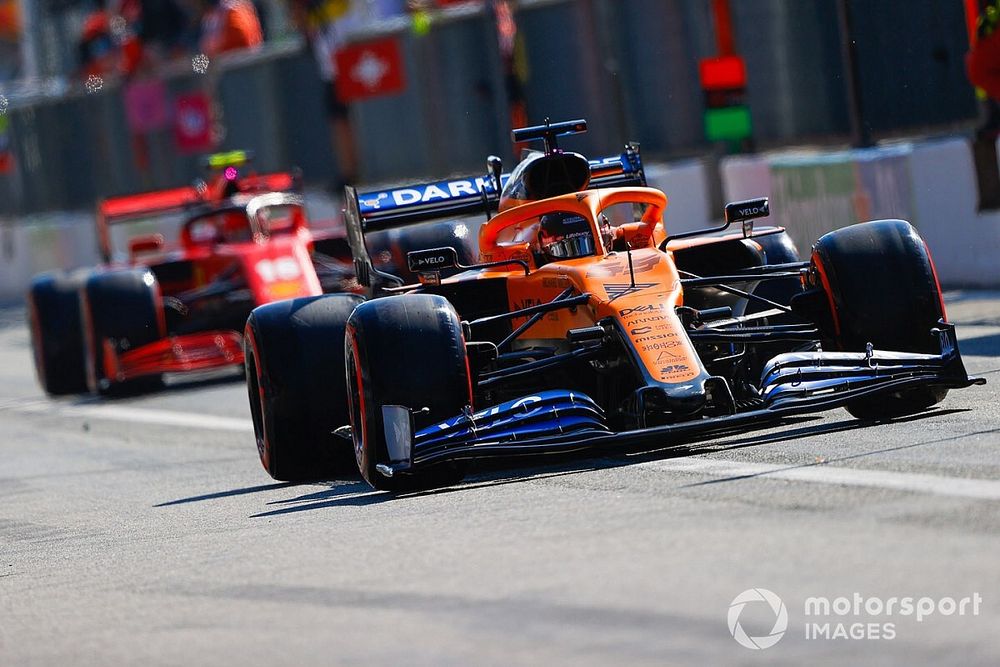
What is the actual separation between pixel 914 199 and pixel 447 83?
10637mm

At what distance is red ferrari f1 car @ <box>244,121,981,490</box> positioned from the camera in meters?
7.63

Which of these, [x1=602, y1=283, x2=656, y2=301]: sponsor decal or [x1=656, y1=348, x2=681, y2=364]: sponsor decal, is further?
[x1=602, y1=283, x2=656, y2=301]: sponsor decal

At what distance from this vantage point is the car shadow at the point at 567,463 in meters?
7.78

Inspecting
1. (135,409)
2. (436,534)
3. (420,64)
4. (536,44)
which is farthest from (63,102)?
(436,534)

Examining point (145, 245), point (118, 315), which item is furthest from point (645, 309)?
point (145, 245)

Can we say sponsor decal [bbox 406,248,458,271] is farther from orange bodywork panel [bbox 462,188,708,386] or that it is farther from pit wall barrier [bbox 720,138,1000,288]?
pit wall barrier [bbox 720,138,1000,288]

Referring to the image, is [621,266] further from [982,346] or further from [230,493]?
[982,346]

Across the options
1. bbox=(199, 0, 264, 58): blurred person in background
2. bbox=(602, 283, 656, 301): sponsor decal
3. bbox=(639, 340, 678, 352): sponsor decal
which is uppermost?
bbox=(199, 0, 264, 58): blurred person in background

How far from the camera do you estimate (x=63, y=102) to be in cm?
3353

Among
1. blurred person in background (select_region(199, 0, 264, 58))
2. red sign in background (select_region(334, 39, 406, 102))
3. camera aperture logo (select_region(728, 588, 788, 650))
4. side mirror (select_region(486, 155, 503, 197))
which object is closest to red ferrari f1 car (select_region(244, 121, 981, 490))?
side mirror (select_region(486, 155, 503, 197))

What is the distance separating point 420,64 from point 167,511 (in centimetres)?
1744

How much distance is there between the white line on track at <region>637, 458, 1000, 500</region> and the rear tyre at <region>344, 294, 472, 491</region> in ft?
Answer: 2.65

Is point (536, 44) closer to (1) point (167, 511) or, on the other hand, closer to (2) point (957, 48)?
(2) point (957, 48)

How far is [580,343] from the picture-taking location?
8281mm
